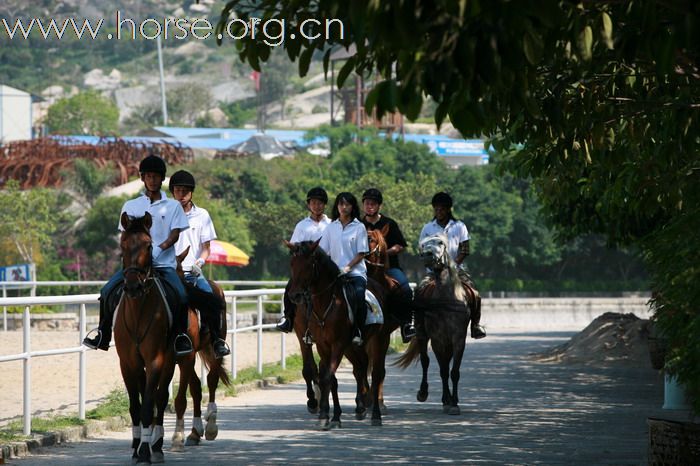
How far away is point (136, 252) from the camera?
41.0ft

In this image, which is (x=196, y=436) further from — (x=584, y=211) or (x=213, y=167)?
(x=213, y=167)

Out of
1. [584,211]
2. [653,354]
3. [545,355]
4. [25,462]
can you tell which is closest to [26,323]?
[25,462]

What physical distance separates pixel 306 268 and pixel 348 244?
3.16 ft

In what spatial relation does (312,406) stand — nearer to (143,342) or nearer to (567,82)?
(143,342)

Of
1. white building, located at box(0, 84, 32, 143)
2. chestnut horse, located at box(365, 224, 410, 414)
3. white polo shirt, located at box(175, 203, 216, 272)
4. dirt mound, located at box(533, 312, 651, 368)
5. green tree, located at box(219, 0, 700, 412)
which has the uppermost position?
white building, located at box(0, 84, 32, 143)

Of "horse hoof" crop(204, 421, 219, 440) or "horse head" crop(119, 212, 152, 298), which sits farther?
"horse hoof" crop(204, 421, 219, 440)

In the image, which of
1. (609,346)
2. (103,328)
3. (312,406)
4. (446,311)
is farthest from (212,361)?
(609,346)

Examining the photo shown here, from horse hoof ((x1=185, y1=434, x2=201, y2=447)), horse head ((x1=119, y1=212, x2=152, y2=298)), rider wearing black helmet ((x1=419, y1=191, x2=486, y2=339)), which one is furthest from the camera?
rider wearing black helmet ((x1=419, y1=191, x2=486, y2=339))

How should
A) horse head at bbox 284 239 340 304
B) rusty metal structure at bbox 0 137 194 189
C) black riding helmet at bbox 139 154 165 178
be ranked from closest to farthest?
black riding helmet at bbox 139 154 165 178 → horse head at bbox 284 239 340 304 → rusty metal structure at bbox 0 137 194 189

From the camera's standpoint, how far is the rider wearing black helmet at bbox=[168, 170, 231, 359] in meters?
14.3

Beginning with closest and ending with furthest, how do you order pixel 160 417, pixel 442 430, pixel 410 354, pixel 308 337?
pixel 160 417 < pixel 442 430 < pixel 308 337 < pixel 410 354

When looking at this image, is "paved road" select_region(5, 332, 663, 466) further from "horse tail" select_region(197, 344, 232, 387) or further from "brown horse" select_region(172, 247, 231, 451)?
"horse tail" select_region(197, 344, 232, 387)

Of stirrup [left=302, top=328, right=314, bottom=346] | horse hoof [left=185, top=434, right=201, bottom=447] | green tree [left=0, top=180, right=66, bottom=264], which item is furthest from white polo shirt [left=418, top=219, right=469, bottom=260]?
green tree [left=0, top=180, right=66, bottom=264]

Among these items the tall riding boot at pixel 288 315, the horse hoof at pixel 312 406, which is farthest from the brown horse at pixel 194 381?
the horse hoof at pixel 312 406
